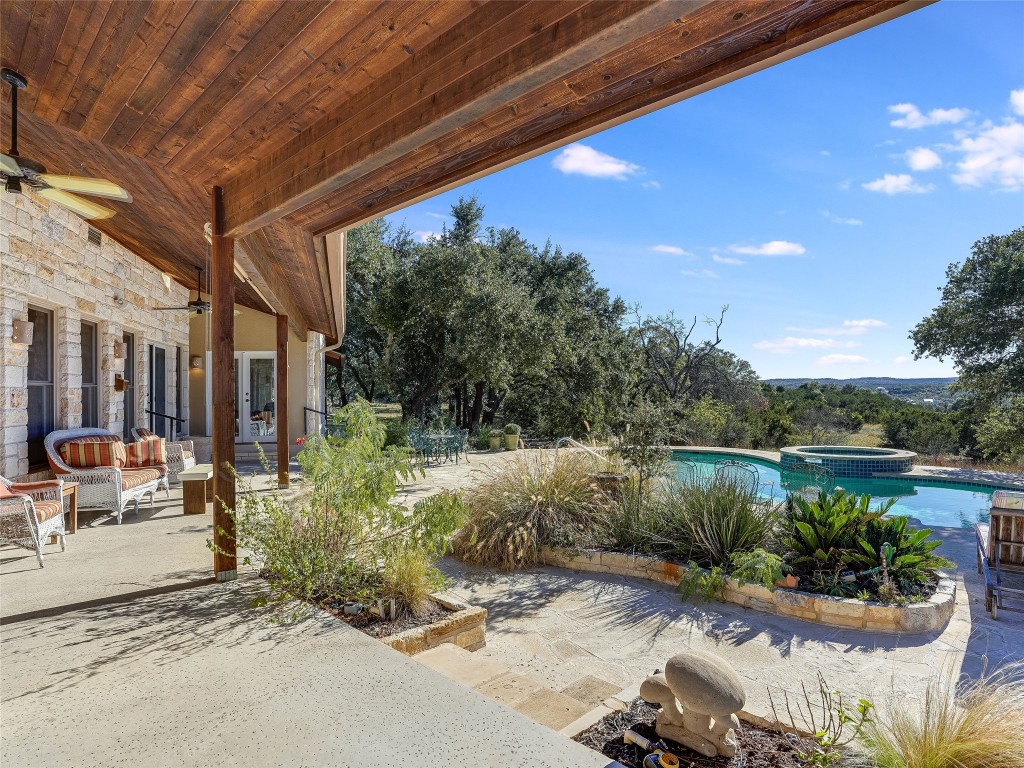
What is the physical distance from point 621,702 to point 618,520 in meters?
2.90

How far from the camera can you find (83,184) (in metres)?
4.05

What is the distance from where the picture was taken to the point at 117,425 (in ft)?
24.6

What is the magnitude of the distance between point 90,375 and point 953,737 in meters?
8.26

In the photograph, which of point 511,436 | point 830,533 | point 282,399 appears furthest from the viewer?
point 511,436

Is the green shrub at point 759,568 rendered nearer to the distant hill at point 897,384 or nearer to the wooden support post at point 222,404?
the wooden support post at point 222,404

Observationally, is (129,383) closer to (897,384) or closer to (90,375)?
(90,375)

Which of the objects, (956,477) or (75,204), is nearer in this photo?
(75,204)

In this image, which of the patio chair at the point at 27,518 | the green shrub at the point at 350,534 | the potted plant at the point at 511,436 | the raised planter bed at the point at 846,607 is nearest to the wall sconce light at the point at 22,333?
the patio chair at the point at 27,518

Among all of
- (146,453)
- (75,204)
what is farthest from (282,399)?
(75,204)

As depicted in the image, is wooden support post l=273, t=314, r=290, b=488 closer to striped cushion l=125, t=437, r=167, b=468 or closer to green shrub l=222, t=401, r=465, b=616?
striped cushion l=125, t=437, r=167, b=468

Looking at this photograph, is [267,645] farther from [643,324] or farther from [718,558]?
[643,324]

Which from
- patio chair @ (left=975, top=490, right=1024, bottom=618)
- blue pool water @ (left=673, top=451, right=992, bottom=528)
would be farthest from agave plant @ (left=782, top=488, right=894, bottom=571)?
blue pool water @ (left=673, top=451, right=992, bottom=528)

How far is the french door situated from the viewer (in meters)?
12.5

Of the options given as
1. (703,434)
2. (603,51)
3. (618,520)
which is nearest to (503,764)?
(603,51)
